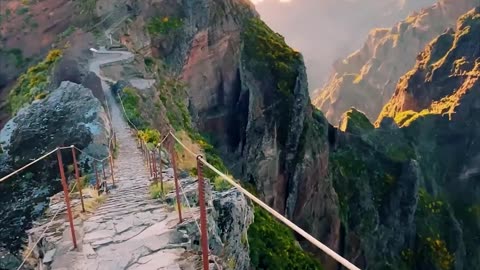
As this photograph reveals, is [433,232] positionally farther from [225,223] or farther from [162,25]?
[225,223]

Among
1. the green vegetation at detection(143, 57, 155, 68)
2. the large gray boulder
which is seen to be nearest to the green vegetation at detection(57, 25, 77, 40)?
the green vegetation at detection(143, 57, 155, 68)

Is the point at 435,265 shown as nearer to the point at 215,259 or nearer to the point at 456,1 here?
the point at 215,259

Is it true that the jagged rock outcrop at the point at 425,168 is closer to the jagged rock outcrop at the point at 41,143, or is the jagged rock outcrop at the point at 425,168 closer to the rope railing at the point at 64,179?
the jagged rock outcrop at the point at 41,143

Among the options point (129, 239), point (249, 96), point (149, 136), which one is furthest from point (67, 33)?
point (129, 239)

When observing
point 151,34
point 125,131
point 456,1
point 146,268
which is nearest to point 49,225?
point 146,268

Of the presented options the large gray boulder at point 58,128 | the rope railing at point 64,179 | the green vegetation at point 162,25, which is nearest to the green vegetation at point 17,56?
the green vegetation at point 162,25

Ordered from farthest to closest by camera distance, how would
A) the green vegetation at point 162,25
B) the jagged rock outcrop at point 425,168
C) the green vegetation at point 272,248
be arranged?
the jagged rock outcrop at point 425,168 < the green vegetation at point 162,25 < the green vegetation at point 272,248

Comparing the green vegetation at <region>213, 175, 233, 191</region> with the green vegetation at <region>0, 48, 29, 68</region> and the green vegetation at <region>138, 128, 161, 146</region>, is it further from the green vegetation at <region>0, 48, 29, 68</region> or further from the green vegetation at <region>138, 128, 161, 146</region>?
the green vegetation at <region>0, 48, 29, 68</region>
